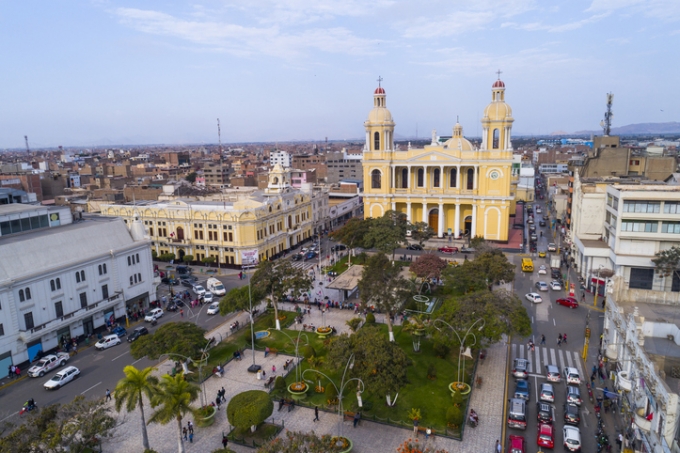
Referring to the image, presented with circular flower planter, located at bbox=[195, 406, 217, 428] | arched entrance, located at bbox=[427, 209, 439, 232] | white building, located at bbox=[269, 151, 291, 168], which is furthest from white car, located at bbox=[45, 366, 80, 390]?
white building, located at bbox=[269, 151, 291, 168]

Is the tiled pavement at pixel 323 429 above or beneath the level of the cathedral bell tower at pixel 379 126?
beneath

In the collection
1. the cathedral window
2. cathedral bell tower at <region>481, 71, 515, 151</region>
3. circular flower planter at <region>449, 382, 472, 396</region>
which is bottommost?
circular flower planter at <region>449, 382, 472, 396</region>

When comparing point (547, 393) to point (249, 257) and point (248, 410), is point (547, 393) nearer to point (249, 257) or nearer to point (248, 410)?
point (248, 410)

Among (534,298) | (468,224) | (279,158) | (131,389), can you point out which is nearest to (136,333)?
(131,389)

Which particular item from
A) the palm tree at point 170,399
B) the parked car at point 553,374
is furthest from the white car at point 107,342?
the parked car at point 553,374

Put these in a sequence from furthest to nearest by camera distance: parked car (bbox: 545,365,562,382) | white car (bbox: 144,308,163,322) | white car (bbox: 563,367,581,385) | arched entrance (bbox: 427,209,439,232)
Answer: arched entrance (bbox: 427,209,439,232), white car (bbox: 144,308,163,322), parked car (bbox: 545,365,562,382), white car (bbox: 563,367,581,385)

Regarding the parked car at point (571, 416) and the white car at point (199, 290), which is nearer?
the parked car at point (571, 416)

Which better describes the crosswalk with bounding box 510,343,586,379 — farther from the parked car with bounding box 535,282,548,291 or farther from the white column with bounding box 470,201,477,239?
the white column with bounding box 470,201,477,239

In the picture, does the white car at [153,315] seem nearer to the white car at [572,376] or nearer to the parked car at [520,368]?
the parked car at [520,368]
